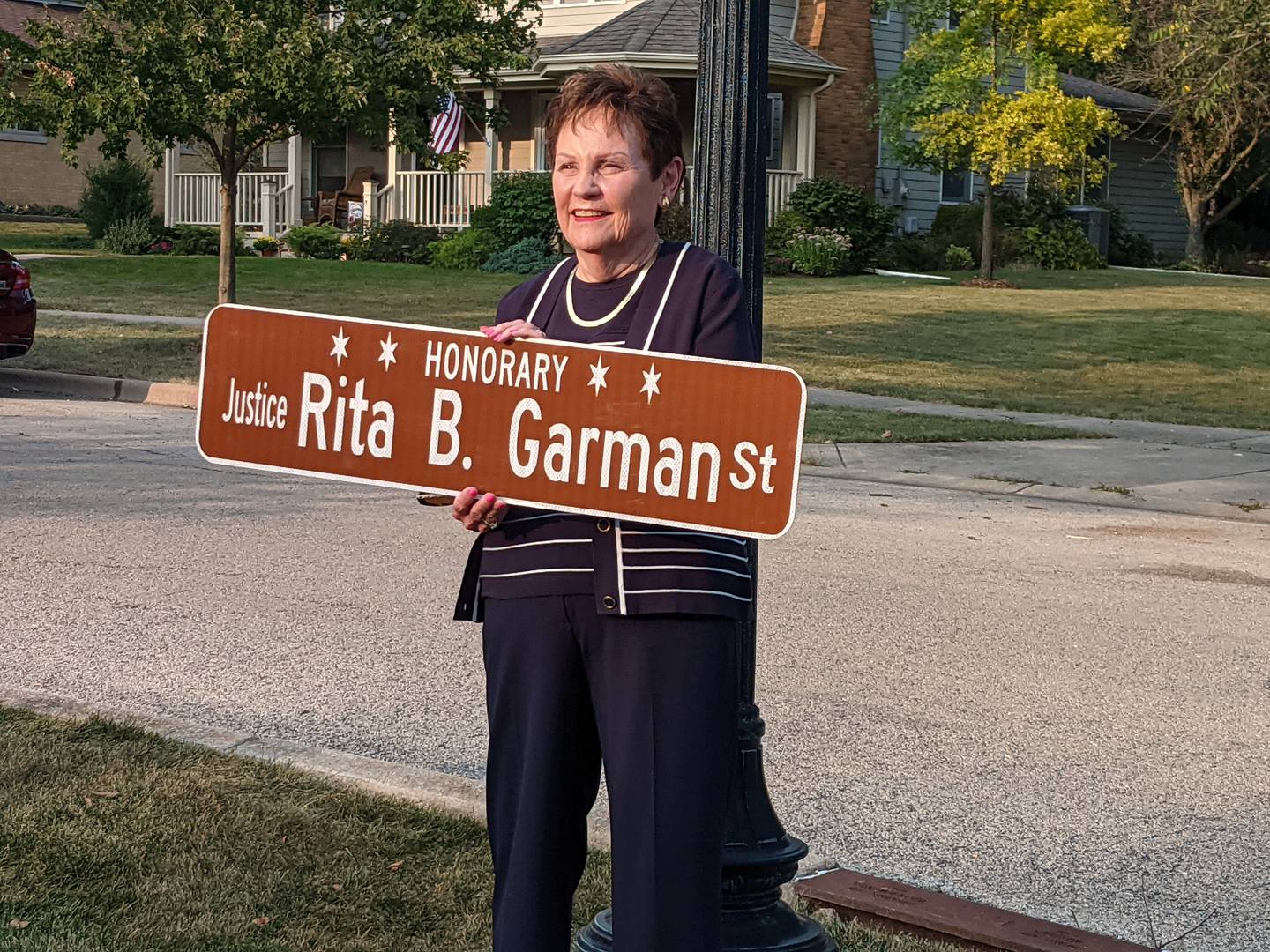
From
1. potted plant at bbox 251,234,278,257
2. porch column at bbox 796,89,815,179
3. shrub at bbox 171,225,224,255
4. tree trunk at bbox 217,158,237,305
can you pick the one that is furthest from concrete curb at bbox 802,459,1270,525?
shrub at bbox 171,225,224,255

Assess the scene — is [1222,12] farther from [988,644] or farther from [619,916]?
[619,916]

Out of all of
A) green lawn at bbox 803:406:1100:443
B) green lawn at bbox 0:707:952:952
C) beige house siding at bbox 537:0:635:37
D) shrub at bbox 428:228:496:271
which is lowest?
green lawn at bbox 0:707:952:952

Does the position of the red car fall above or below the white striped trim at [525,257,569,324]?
below

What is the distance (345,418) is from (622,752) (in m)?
0.75

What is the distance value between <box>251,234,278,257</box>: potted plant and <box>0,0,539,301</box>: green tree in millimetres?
14139

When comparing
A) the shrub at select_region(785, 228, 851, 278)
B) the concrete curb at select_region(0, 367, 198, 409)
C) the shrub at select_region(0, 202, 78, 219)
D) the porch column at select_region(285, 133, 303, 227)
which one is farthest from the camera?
the shrub at select_region(0, 202, 78, 219)

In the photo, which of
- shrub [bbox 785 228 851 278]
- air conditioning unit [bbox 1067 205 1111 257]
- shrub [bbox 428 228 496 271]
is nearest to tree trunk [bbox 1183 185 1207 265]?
air conditioning unit [bbox 1067 205 1111 257]

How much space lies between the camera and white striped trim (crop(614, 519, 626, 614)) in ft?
9.05

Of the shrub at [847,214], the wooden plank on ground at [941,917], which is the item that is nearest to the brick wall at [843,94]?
the shrub at [847,214]

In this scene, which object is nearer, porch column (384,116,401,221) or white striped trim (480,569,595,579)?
white striped trim (480,569,595,579)

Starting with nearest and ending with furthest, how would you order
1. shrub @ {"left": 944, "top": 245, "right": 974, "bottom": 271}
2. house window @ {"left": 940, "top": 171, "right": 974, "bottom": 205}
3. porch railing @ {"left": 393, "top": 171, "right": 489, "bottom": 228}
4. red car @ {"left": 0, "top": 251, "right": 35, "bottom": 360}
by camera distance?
red car @ {"left": 0, "top": 251, "right": 35, "bottom": 360}, shrub @ {"left": 944, "top": 245, "right": 974, "bottom": 271}, porch railing @ {"left": 393, "top": 171, "right": 489, "bottom": 228}, house window @ {"left": 940, "top": 171, "right": 974, "bottom": 205}

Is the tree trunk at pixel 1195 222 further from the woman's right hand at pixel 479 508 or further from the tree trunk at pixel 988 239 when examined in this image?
the woman's right hand at pixel 479 508

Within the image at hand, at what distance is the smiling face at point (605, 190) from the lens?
9.56 feet

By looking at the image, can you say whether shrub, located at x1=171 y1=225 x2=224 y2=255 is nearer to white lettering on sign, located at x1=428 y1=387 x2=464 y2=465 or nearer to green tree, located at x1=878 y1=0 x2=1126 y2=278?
green tree, located at x1=878 y1=0 x2=1126 y2=278
